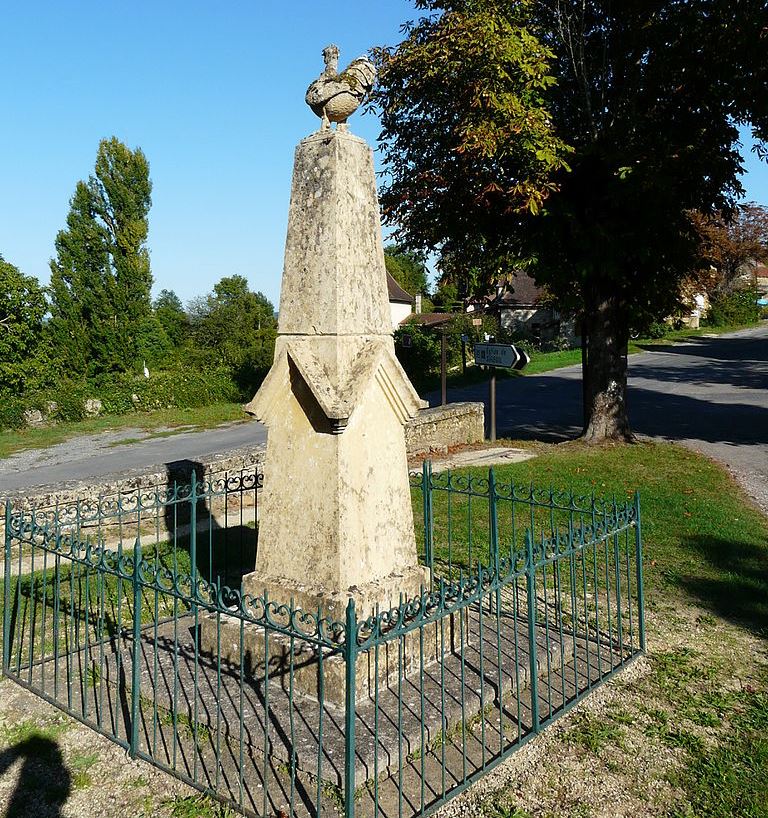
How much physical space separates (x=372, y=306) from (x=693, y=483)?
8.82 m

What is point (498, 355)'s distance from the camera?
14.3 metres

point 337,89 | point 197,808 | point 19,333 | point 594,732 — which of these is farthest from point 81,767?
point 19,333

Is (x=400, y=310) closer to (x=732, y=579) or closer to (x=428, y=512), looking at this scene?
(x=732, y=579)

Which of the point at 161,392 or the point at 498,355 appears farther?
the point at 161,392

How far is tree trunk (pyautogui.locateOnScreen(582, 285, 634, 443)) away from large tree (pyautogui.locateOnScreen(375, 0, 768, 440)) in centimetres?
3

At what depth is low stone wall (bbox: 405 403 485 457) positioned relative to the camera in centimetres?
1489

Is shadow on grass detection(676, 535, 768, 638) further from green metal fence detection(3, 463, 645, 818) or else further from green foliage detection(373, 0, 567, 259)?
green foliage detection(373, 0, 567, 259)

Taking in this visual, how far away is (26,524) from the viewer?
18.7 feet

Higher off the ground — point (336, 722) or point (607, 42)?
point (607, 42)

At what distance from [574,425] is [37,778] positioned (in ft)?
52.7

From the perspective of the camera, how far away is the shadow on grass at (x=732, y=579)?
263 inches

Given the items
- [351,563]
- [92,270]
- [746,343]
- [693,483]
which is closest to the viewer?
[351,563]

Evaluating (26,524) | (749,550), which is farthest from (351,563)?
(749,550)

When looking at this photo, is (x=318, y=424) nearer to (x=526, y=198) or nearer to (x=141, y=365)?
(x=526, y=198)
